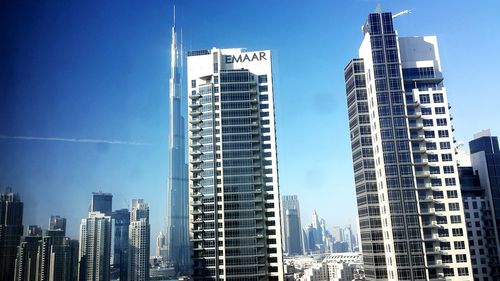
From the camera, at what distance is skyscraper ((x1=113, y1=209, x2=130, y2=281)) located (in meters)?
8.04

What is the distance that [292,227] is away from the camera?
24688 millimetres

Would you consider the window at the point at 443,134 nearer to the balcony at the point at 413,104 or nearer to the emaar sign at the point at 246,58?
the balcony at the point at 413,104

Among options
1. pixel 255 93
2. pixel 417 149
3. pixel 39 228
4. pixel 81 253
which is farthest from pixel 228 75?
pixel 39 228

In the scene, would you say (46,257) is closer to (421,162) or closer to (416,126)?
(421,162)

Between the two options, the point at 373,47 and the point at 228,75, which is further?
the point at 228,75

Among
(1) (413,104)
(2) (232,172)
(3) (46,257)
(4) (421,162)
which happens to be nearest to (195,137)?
(2) (232,172)

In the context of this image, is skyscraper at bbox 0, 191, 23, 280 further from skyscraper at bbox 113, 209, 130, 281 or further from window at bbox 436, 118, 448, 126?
window at bbox 436, 118, 448, 126

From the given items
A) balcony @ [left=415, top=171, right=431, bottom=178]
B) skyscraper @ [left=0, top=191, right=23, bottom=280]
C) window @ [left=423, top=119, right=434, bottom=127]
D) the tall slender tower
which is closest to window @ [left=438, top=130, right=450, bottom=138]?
window @ [left=423, top=119, right=434, bottom=127]

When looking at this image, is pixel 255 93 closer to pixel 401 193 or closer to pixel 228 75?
pixel 228 75

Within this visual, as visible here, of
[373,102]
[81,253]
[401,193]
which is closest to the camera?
[81,253]

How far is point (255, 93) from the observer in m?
14.9

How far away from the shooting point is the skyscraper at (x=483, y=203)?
1449 cm

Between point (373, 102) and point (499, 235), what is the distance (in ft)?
23.4

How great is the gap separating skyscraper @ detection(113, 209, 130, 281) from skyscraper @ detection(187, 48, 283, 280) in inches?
201
